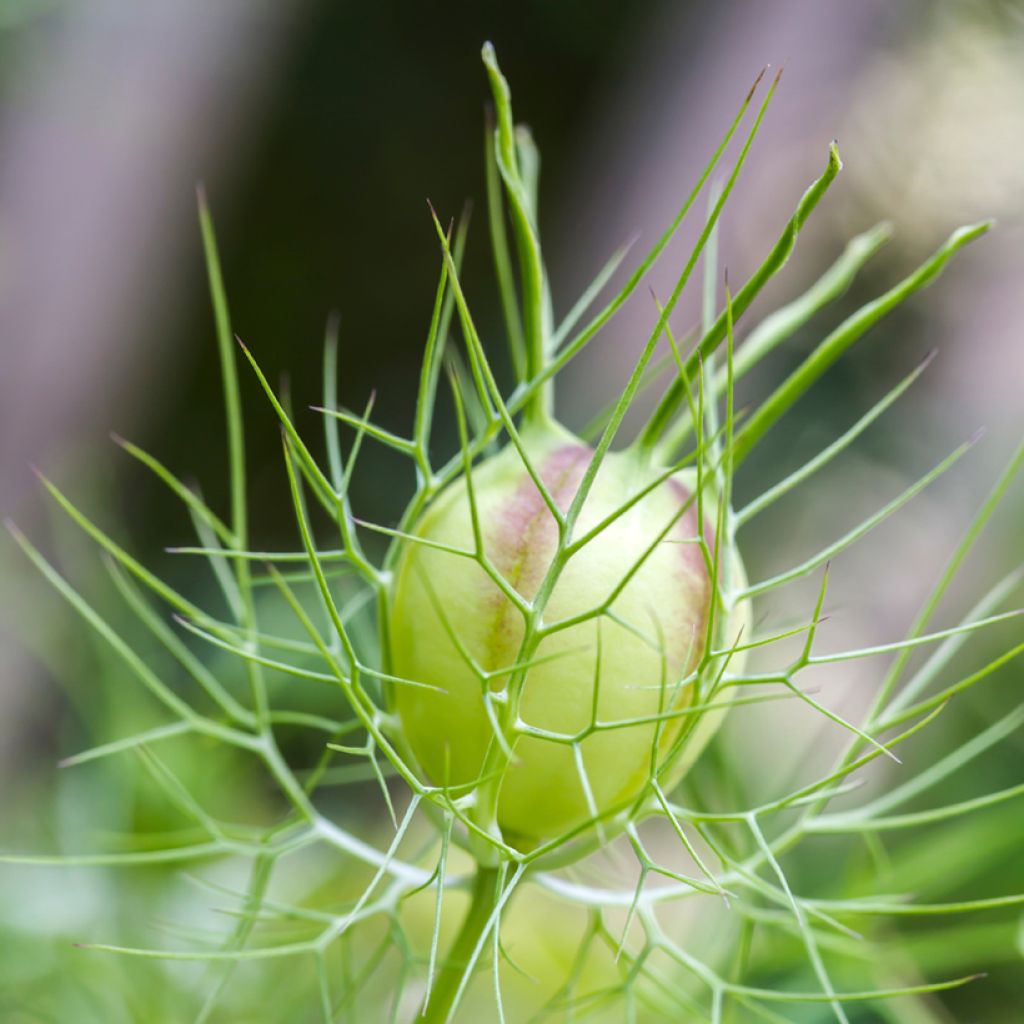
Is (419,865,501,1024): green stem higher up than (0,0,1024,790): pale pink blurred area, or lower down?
lower down

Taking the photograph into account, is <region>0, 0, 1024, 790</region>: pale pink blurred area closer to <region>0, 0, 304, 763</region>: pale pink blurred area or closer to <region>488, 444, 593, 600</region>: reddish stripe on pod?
<region>0, 0, 304, 763</region>: pale pink blurred area

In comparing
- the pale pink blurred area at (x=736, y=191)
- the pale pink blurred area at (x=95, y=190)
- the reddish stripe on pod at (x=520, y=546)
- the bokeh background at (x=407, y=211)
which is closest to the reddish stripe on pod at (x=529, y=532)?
the reddish stripe on pod at (x=520, y=546)

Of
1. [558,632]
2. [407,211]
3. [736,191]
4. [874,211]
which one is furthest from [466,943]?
[407,211]

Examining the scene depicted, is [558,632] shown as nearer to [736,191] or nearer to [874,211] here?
[736,191]

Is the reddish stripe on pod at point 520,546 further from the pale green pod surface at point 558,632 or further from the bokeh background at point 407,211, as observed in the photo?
the bokeh background at point 407,211

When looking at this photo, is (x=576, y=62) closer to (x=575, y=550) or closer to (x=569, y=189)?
(x=569, y=189)

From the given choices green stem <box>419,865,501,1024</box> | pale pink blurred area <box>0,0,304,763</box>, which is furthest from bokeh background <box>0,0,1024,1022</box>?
green stem <box>419,865,501,1024</box>

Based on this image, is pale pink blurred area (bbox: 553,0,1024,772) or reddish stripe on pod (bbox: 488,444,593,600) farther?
pale pink blurred area (bbox: 553,0,1024,772)
